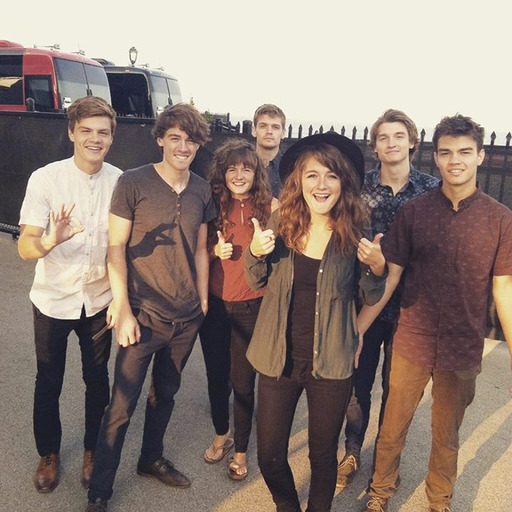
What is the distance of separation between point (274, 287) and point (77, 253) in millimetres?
1178

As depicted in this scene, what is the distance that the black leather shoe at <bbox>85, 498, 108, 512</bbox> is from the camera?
8.79ft

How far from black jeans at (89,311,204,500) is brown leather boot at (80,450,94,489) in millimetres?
265

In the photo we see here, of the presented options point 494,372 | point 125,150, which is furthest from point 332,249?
point 125,150

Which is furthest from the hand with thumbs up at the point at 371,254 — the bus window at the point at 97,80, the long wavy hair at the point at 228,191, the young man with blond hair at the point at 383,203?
the bus window at the point at 97,80

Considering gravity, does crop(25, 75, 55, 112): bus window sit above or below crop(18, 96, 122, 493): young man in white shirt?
above

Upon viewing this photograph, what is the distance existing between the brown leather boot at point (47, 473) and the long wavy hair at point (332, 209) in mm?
1991

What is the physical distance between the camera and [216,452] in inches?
130

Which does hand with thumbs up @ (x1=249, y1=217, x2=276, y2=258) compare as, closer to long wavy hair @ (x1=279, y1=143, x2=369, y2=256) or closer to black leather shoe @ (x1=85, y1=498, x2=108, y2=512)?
long wavy hair @ (x1=279, y1=143, x2=369, y2=256)

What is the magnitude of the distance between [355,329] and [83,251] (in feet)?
5.10

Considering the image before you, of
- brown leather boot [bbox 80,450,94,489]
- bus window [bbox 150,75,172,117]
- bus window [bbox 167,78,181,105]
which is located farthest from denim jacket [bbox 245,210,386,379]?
bus window [bbox 167,78,181,105]

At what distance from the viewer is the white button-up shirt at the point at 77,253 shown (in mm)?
2734

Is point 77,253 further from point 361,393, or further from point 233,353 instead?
point 361,393

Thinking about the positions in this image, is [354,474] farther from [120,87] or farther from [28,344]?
[120,87]

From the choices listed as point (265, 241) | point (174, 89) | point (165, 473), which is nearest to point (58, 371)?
point (165, 473)
